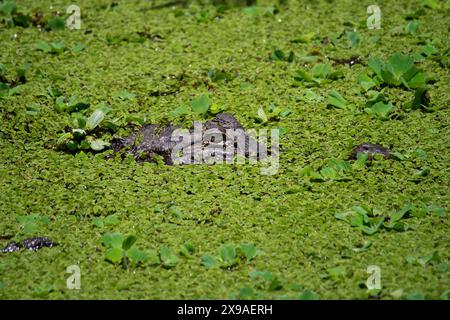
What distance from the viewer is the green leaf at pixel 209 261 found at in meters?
2.29

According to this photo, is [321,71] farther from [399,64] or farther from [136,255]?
[136,255]

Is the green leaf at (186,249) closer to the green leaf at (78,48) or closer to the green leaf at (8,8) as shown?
the green leaf at (78,48)

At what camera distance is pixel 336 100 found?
305 centimetres

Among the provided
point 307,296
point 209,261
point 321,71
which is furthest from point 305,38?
point 307,296

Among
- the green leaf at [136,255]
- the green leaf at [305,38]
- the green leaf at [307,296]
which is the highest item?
the green leaf at [305,38]

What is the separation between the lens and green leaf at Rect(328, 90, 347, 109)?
304 cm

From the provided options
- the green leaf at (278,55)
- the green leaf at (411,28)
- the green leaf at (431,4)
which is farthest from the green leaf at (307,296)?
the green leaf at (431,4)

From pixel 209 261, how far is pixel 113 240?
32cm

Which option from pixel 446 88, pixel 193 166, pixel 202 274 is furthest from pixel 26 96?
pixel 446 88

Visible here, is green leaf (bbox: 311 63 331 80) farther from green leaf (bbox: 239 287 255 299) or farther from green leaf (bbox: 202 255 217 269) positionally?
green leaf (bbox: 239 287 255 299)

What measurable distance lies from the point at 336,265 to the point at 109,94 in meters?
1.42

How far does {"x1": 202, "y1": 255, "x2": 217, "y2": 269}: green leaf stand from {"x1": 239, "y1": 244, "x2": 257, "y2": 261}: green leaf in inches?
3.7

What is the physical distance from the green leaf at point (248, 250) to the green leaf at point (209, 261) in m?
0.09

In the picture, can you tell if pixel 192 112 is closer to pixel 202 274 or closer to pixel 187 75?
pixel 187 75
